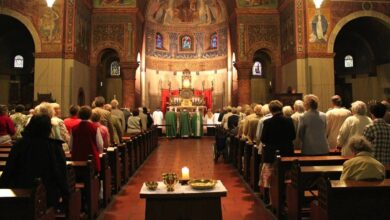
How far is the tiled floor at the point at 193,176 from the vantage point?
6.69 metres

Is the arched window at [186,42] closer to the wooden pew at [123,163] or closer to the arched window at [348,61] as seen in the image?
the arched window at [348,61]

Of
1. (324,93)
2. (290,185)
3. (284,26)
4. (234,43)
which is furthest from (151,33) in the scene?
(290,185)

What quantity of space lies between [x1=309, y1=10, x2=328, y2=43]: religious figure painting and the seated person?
1429 centimetres

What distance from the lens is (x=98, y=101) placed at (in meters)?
8.99

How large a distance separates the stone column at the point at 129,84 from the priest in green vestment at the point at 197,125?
13.7 ft

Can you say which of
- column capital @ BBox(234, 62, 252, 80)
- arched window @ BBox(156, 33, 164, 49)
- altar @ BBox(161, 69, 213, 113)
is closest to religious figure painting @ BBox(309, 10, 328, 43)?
column capital @ BBox(234, 62, 252, 80)

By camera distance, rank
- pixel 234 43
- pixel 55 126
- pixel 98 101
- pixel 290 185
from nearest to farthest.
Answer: pixel 290 185 < pixel 55 126 < pixel 98 101 < pixel 234 43

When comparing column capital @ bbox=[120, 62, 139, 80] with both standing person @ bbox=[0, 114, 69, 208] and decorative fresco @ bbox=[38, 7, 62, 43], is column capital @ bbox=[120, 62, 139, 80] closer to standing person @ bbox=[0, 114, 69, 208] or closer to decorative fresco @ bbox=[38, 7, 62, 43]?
decorative fresco @ bbox=[38, 7, 62, 43]

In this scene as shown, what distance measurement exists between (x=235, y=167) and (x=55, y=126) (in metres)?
6.52

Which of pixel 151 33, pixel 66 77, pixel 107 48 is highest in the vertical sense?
pixel 151 33

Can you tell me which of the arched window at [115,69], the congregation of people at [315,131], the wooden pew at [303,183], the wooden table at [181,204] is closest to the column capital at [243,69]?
the arched window at [115,69]

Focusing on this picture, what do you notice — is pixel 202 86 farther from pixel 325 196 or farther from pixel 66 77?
pixel 325 196

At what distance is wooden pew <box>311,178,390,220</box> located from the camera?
4012 millimetres

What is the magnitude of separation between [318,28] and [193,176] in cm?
1138
